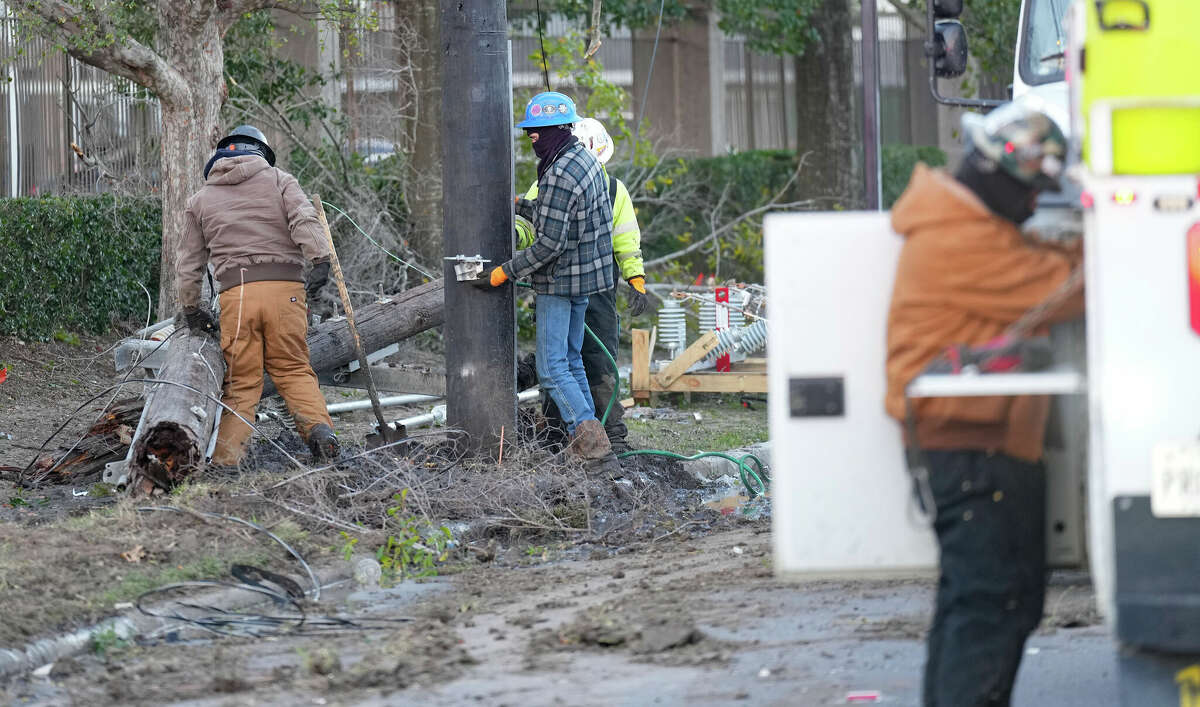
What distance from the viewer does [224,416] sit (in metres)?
7.61

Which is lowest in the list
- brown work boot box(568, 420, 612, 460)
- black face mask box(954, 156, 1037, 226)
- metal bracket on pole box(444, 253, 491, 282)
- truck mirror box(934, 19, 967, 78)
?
brown work boot box(568, 420, 612, 460)

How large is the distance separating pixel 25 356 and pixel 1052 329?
9.83 m

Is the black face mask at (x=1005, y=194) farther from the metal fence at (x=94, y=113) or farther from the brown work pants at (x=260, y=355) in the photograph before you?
the metal fence at (x=94, y=113)

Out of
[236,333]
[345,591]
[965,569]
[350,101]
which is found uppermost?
[350,101]

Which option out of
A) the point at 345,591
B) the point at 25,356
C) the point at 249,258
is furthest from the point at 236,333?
the point at 25,356

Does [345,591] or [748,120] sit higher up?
[748,120]

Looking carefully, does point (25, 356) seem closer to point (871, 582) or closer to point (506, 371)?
point (506, 371)

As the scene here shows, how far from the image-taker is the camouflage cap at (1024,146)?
3.35 meters

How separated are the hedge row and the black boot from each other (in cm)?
523

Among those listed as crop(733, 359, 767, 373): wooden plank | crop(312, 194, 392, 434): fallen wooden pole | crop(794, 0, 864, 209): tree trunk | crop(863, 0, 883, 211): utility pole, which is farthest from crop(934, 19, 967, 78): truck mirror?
crop(794, 0, 864, 209): tree trunk

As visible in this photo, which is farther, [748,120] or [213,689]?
[748,120]

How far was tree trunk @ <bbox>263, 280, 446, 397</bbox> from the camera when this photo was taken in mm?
8383

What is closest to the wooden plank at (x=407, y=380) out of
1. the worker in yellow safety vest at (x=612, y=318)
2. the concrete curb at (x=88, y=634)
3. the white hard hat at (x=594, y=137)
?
the worker in yellow safety vest at (x=612, y=318)

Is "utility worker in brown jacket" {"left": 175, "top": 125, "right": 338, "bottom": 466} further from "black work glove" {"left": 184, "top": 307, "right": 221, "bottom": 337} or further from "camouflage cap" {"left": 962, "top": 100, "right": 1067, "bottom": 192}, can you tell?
"camouflage cap" {"left": 962, "top": 100, "right": 1067, "bottom": 192}
